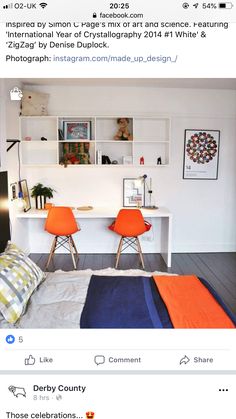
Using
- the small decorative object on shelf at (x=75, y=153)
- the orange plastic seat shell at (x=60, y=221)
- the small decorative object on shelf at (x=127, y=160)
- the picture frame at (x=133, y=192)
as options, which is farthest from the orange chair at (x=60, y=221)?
the small decorative object on shelf at (x=127, y=160)

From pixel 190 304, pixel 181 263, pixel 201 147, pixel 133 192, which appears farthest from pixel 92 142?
pixel 190 304

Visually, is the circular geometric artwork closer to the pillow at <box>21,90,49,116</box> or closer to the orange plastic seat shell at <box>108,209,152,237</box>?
the orange plastic seat shell at <box>108,209,152,237</box>

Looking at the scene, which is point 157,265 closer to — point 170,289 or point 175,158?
point 175,158

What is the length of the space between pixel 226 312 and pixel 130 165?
287 cm

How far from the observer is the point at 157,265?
13.4ft

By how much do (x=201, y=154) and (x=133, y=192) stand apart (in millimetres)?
1070

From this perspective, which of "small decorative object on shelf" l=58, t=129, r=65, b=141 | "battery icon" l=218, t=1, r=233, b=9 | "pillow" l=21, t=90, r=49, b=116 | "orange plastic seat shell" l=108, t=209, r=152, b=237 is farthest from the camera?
"small decorative object on shelf" l=58, t=129, r=65, b=141

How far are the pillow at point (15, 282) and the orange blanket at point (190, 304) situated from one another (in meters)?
0.75

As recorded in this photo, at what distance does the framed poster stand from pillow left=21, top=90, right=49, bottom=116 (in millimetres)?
1921

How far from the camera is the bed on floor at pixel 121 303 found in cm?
150

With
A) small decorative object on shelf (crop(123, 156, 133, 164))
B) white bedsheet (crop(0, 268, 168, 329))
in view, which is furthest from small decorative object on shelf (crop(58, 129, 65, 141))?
white bedsheet (crop(0, 268, 168, 329))

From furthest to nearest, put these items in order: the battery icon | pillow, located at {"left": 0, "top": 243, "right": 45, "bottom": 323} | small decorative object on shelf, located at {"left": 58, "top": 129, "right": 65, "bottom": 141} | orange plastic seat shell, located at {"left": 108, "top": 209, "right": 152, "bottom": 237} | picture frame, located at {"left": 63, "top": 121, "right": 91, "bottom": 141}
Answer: picture frame, located at {"left": 63, "top": 121, "right": 91, "bottom": 141} → small decorative object on shelf, located at {"left": 58, "top": 129, "right": 65, "bottom": 141} → orange plastic seat shell, located at {"left": 108, "top": 209, "right": 152, "bottom": 237} → pillow, located at {"left": 0, "top": 243, "right": 45, "bottom": 323} → the battery icon

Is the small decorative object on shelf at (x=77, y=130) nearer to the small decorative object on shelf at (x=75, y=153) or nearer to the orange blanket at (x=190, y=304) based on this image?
the small decorative object on shelf at (x=75, y=153)

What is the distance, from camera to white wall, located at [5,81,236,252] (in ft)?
14.1
